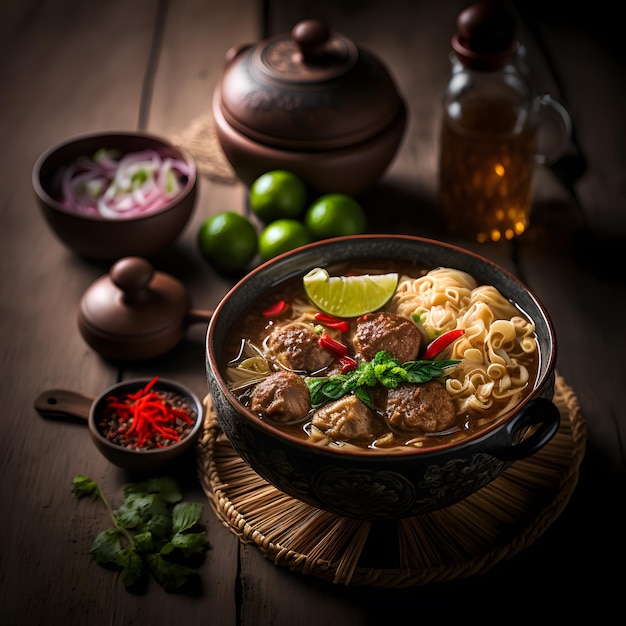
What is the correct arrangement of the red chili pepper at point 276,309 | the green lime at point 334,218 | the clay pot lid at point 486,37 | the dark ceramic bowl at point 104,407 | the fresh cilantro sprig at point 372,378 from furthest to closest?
the green lime at point 334,218
the clay pot lid at point 486,37
the red chili pepper at point 276,309
the dark ceramic bowl at point 104,407
the fresh cilantro sprig at point 372,378

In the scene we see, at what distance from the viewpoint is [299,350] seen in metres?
2.74

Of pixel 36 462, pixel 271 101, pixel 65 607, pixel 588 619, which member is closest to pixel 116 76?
pixel 271 101

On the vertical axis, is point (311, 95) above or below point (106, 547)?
above

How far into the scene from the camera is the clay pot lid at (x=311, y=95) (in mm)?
3824

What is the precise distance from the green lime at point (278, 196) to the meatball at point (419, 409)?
146 centimetres

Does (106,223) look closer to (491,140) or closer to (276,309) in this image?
(276,309)

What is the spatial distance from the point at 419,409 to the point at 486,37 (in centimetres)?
185

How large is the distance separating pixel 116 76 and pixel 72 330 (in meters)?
2.13

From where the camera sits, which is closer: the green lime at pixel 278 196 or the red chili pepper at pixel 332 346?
the red chili pepper at pixel 332 346

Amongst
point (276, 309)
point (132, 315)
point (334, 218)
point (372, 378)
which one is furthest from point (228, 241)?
point (372, 378)

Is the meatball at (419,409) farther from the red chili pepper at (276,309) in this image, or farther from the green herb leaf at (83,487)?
the green herb leaf at (83,487)

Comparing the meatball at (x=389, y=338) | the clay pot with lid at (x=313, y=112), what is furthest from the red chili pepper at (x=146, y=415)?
the clay pot with lid at (x=313, y=112)

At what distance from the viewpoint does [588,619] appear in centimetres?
243

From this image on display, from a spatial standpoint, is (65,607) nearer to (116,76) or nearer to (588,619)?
(588,619)
